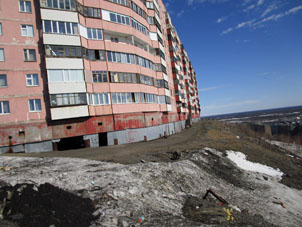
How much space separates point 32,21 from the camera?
773 inches

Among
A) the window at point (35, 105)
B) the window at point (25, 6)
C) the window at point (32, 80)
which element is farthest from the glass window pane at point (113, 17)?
the window at point (35, 105)

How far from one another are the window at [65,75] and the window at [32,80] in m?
1.48

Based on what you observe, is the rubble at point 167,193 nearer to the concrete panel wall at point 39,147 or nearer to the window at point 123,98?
the concrete panel wall at point 39,147

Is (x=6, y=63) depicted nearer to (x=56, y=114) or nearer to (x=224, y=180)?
(x=56, y=114)

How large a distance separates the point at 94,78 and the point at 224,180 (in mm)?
18524

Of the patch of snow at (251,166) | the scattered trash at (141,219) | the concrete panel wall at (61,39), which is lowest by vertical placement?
the patch of snow at (251,166)

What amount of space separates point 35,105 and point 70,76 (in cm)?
489

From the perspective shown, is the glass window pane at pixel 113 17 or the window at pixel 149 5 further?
the window at pixel 149 5

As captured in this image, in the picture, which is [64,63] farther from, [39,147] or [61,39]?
[39,147]

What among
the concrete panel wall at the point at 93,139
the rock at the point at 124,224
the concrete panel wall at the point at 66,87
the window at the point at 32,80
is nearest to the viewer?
the rock at the point at 124,224

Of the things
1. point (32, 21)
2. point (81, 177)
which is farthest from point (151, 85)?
point (81, 177)

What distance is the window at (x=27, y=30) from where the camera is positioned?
19309 mm

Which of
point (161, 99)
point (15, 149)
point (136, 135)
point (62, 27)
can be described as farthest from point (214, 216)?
point (161, 99)

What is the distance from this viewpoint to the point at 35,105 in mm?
19219
